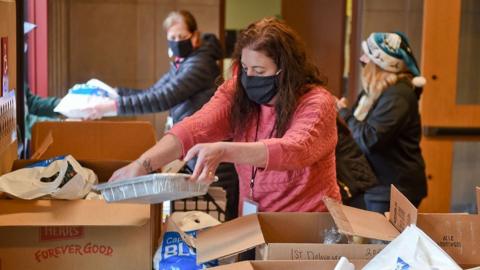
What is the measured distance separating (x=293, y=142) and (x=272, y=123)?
0.75 feet

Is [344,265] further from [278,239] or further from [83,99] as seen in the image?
[83,99]

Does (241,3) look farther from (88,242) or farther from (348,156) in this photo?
(88,242)

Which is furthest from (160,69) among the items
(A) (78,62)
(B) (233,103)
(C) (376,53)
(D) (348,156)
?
(B) (233,103)

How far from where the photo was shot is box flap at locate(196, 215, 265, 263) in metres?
1.87

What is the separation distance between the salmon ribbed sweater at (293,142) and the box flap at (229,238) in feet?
0.57

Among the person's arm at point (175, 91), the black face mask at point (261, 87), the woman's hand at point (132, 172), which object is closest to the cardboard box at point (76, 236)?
the woman's hand at point (132, 172)

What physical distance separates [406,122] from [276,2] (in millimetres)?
3351

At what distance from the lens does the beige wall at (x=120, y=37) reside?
4617 mm

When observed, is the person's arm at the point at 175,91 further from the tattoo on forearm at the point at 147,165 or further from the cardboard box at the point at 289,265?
the cardboard box at the point at 289,265

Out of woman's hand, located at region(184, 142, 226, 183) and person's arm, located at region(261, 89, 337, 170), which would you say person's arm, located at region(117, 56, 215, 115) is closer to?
person's arm, located at region(261, 89, 337, 170)

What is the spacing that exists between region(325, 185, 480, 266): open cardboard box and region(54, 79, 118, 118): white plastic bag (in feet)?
5.85

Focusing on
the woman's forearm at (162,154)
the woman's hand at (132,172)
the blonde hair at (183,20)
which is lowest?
the woman's hand at (132,172)

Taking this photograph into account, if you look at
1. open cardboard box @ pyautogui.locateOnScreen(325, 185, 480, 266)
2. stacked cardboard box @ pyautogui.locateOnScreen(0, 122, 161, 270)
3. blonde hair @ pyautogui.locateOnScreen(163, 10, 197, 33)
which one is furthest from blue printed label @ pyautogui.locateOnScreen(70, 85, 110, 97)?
open cardboard box @ pyautogui.locateOnScreen(325, 185, 480, 266)

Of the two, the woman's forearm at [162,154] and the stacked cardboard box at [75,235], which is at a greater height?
the woman's forearm at [162,154]
